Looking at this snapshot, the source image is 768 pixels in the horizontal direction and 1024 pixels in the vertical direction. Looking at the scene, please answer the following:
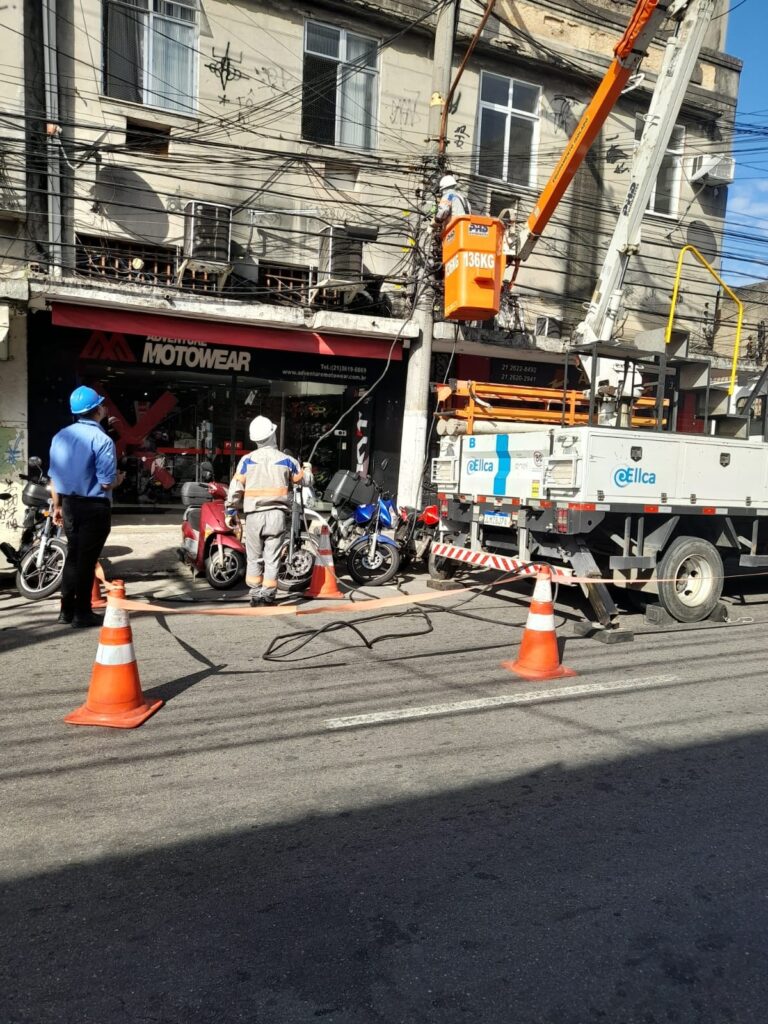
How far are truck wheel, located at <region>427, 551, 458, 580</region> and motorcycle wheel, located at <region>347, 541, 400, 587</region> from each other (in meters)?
0.66

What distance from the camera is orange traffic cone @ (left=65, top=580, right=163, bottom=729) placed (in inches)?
197

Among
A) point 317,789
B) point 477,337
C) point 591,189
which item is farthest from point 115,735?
point 591,189

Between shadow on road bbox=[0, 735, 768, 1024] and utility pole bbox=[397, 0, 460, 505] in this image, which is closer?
shadow on road bbox=[0, 735, 768, 1024]

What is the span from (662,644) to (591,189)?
516 inches

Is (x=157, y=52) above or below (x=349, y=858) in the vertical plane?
above

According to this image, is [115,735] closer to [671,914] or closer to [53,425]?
[671,914]

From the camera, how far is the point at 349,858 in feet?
11.4

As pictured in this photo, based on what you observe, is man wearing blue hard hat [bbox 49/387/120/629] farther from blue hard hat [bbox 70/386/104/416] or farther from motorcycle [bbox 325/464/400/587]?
motorcycle [bbox 325/464/400/587]

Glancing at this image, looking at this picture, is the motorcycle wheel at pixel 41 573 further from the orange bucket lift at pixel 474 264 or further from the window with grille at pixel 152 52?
the window with grille at pixel 152 52

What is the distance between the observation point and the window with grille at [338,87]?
14703 mm

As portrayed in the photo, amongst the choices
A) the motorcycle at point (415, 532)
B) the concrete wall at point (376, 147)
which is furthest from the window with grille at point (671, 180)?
the motorcycle at point (415, 532)

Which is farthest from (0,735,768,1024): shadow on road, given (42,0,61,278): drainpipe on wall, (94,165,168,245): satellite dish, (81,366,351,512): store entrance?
(94,165,168,245): satellite dish

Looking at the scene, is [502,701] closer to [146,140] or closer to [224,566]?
[224,566]

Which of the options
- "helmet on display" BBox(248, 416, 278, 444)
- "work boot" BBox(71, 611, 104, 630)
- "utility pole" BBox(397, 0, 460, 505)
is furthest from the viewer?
"utility pole" BBox(397, 0, 460, 505)
